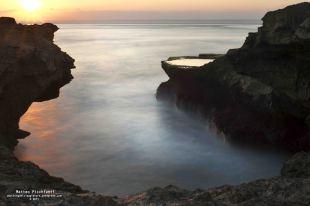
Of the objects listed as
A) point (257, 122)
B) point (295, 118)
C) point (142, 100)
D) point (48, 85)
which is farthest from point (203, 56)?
point (48, 85)

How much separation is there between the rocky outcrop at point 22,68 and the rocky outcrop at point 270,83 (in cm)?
1405

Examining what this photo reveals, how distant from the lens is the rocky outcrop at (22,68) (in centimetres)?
2480

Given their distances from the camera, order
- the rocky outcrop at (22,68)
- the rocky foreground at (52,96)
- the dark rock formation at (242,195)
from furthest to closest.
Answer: the rocky outcrop at (22,68), the rocky foreground at (52,96), the dark rock formation at (242,195)

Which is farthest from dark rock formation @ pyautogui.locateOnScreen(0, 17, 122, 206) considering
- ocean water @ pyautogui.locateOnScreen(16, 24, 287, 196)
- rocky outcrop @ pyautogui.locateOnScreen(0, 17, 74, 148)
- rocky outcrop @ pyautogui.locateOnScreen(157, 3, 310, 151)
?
rocky outcrop @ pyautogui.locateOnScreen(157, 3, 310, 151)

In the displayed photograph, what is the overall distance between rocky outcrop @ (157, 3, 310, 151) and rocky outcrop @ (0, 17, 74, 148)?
1405 cm

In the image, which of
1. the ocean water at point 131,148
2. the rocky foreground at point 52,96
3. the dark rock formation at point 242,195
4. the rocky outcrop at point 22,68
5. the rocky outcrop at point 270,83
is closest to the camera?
the dark rock formation at point 242,195

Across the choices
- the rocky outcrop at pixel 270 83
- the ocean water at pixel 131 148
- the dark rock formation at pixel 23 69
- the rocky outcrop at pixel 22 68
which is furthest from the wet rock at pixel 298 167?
the rocky outcrop at pixel 22 68

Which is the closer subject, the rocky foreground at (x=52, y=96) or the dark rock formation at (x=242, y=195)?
the dark rock formation at (x=242, y=195)

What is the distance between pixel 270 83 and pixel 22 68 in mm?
17717

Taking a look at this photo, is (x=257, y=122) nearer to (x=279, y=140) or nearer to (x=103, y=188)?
(x=279, y=140)

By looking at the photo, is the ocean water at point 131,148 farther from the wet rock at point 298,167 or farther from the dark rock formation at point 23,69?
the wet rock at point 298,167

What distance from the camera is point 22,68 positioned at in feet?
85.5

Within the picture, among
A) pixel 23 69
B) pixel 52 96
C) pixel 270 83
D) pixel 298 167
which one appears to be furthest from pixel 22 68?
pixel 298 167

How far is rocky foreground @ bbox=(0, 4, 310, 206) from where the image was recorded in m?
10.8
